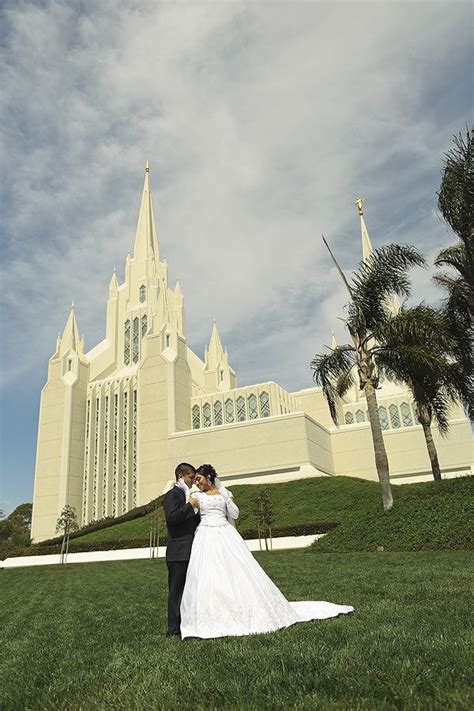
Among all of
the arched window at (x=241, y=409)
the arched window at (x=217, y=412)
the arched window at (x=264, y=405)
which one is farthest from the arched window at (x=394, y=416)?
the arched window at (x=217, y=412)

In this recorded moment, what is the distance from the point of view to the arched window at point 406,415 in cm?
5216

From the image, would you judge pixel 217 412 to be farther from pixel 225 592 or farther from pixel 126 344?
pixel 225 592

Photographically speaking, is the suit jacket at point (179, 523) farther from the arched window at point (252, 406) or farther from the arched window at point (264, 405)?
the arched window at point (252, 406)

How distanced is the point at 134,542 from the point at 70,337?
31.9m

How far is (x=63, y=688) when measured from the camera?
11.0 feet

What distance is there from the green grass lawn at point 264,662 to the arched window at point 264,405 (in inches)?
1763

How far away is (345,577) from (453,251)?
13.8 meters

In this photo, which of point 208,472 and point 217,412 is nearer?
point 208,472

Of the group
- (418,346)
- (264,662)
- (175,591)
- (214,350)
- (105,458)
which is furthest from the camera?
(214,350)

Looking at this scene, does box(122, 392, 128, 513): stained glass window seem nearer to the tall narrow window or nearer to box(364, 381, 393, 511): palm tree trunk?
Result: the tall narrow window

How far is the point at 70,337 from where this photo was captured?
5794 cm

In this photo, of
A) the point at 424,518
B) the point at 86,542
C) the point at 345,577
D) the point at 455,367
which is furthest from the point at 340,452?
the point at 345,577

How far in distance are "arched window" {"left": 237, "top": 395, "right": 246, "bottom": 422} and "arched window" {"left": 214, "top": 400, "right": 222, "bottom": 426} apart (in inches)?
76.1

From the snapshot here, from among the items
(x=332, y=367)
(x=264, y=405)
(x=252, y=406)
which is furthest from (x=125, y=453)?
(x=332, y=367)
